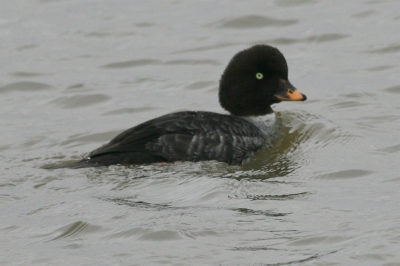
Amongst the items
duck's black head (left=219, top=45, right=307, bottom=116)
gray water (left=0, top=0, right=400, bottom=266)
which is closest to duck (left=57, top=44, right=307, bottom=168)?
duck's black head (left=219, top=45, right=307, bottom=116)

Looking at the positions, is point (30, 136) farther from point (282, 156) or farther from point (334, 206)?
point (334, 206)

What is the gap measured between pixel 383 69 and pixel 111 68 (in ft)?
16.1

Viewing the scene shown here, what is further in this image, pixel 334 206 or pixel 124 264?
pixel 334 206

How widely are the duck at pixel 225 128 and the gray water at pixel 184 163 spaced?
15 cm

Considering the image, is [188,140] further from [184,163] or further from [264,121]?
[264,121]

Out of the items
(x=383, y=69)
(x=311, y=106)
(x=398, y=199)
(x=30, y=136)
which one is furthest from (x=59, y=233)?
(x=383, y=69)

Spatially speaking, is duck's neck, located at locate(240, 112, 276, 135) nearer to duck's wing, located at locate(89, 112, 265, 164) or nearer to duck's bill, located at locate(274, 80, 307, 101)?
duck's bill, located at locate(274, 80, 307, 101)

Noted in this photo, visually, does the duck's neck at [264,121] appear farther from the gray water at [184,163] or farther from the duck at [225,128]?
the gray water at [184,163]

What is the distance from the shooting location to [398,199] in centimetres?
710

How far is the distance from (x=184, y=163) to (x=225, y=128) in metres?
0.78

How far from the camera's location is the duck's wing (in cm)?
828

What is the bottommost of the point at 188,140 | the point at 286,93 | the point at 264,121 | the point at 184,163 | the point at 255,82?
the point at 184,163

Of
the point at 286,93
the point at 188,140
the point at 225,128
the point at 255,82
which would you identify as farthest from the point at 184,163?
the point at 286,93

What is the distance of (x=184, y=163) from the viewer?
27.1ft
